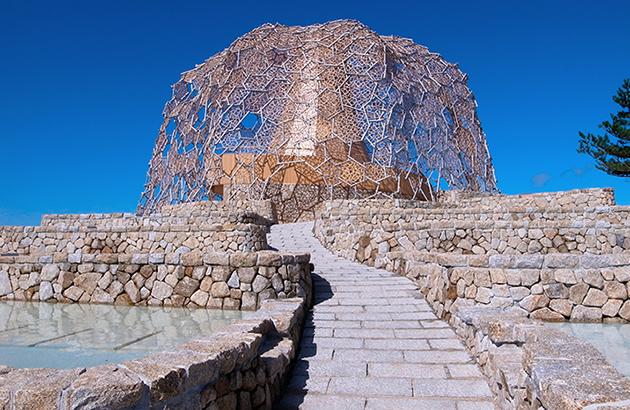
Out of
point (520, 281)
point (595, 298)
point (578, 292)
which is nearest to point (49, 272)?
point (520, 281)

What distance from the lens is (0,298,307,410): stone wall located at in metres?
1.80

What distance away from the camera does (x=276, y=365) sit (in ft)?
11.2

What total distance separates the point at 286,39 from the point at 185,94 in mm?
6951

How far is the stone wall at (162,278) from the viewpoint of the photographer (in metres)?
5.33

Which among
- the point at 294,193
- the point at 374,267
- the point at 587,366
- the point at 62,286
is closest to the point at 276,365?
the point at 587,366

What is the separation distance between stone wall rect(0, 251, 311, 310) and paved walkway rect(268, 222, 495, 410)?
2.25 feet

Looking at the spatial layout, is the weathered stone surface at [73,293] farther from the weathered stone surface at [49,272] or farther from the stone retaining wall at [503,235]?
the stone retaining wall at [503,235]

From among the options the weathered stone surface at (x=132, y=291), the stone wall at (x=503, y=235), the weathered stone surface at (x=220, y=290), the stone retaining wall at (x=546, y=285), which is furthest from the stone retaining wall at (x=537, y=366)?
the stone wall at (x=503, y=235)

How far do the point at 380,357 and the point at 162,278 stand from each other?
2941mm

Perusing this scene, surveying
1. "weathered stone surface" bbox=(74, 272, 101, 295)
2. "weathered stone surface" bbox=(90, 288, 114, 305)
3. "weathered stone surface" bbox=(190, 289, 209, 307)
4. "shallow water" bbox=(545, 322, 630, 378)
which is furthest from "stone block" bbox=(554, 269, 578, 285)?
"weathered stone surface" bbox=(74, 272, 101, 295)

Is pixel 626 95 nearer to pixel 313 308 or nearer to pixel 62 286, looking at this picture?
pixel 313 308

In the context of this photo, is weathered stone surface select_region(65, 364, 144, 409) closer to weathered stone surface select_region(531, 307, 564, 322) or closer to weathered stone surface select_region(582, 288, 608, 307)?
weathered stone surface select_region(531, 307, 564, 322)

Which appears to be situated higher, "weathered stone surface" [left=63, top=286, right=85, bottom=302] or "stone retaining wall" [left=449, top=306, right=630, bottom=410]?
"weathered stone surface" [left=63, top=286, right=85, bottom=302]

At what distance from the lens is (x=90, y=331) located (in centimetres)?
441
